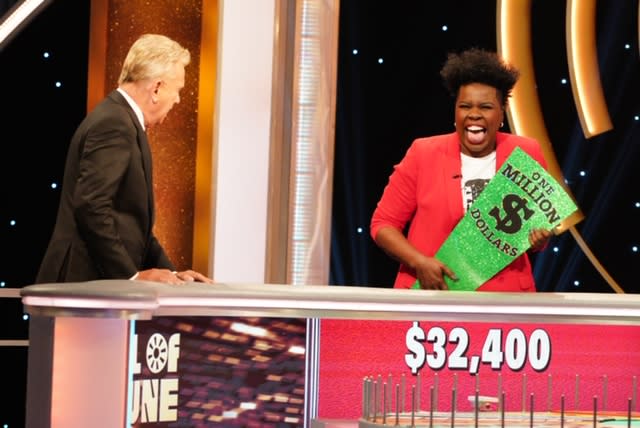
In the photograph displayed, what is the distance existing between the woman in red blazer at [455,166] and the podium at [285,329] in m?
0.61

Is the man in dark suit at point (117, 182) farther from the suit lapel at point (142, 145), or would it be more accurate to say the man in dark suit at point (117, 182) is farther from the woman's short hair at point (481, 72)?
the woman's short hair at point (481, 72)

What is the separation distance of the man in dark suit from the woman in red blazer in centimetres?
73

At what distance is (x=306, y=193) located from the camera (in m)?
5.13

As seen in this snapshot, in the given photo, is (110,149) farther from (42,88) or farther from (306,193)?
(42,88)

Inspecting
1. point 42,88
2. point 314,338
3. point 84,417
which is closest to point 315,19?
point 42,88

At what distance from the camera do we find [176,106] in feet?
17.6

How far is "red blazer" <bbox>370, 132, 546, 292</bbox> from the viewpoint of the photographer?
3.93 metres

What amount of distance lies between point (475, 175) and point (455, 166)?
0.22ft

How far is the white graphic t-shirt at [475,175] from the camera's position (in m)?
3.92

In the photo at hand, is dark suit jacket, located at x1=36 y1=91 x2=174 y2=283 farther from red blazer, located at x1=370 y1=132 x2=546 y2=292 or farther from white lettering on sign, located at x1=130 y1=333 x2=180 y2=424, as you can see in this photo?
red blazer, located at x1=370 y1=132 x2=546 y2=292

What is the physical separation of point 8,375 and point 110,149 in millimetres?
2272

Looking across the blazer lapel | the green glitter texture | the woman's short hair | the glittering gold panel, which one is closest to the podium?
the green glitter texture

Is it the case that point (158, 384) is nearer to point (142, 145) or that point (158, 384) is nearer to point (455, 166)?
point (142, 145)

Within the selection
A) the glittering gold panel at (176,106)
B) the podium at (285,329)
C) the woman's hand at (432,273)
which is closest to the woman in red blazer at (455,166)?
the woman's hand at (432,273)
